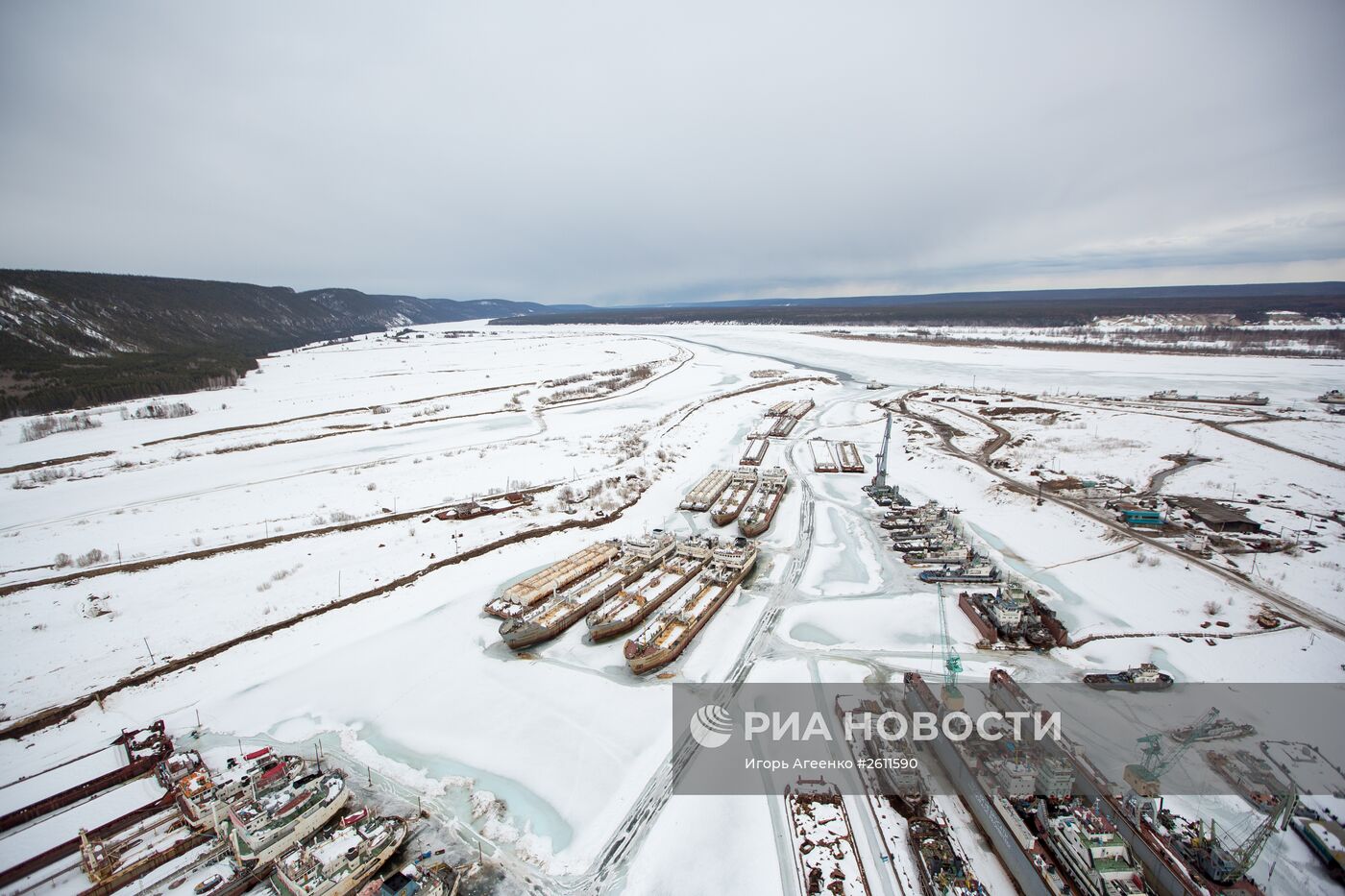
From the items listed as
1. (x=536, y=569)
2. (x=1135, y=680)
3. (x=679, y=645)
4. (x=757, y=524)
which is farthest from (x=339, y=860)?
(x=1135, y=680)

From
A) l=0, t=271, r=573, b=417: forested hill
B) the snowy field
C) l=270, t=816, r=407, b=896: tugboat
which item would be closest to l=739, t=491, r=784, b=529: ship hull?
the snowy field

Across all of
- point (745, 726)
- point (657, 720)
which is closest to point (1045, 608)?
point (745, 726)

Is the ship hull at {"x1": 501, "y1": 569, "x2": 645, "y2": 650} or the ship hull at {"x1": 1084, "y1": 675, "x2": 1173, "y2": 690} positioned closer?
the ship hull at {"x1": 1084, "y1": 675, "x2": 1173, "y2": 690}

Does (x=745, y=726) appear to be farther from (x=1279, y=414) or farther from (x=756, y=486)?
(x=1279, y=414)

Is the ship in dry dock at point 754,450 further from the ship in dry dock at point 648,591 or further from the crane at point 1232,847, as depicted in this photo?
the crane at point 1232,847

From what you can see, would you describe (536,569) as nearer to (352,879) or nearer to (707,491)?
(707,491)

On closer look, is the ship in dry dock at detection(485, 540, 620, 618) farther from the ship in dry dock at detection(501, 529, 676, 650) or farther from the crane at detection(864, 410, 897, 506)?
the crane at detection(864, 410, 897, 506)
